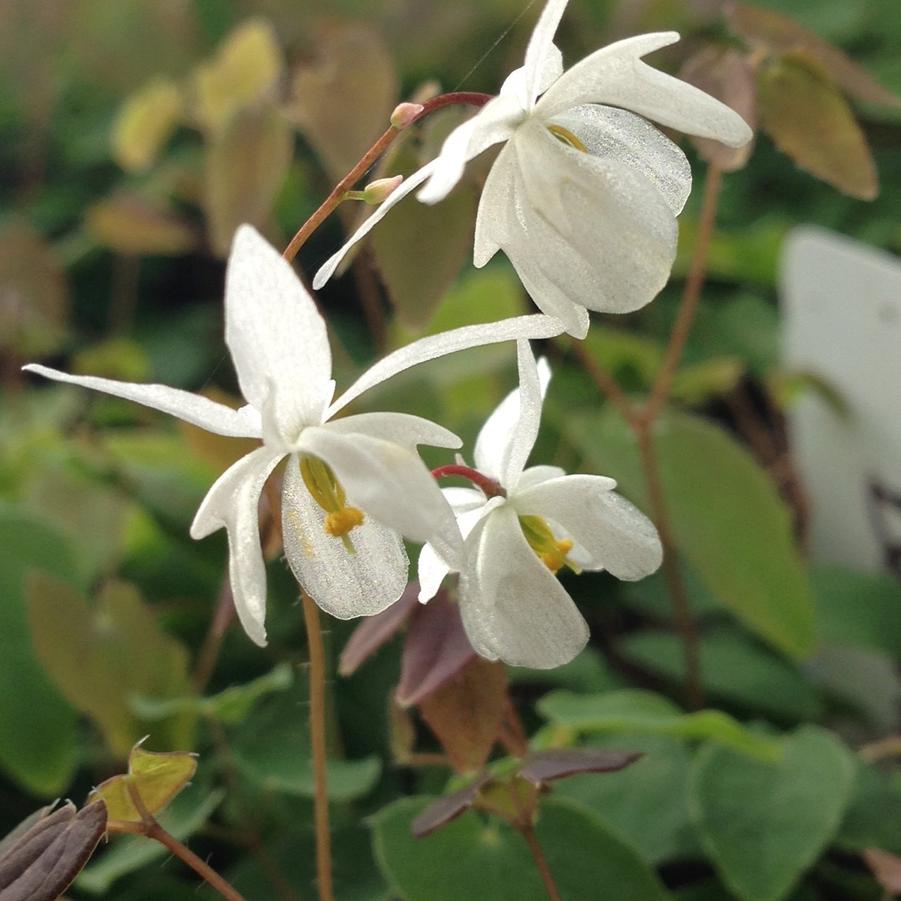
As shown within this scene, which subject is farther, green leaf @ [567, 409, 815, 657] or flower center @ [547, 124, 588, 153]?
green leaf @ [567, 409, 815, 657]

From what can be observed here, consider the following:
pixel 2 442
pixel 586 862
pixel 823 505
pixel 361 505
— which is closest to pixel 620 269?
pixel 361 505

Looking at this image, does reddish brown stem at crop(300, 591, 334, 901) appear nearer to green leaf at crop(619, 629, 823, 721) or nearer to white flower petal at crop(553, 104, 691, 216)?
white flower petal at crop(553, 104, 691, 216)

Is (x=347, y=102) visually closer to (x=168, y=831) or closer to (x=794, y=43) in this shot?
(x=794, y=43)

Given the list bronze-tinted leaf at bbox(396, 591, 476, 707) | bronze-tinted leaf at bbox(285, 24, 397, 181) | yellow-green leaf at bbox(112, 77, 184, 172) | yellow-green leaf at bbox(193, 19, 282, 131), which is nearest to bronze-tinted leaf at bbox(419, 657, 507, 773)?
bronze-tinted leaf at bbox(396, 591, 476, 707)

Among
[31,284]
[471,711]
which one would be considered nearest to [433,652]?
[471,711]

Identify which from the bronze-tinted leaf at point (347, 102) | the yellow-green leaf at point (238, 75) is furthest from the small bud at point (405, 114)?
the yellow-green leaf at point (238, 75)
